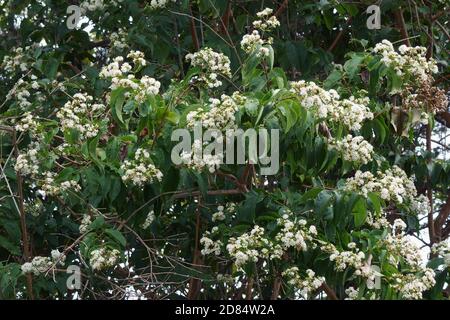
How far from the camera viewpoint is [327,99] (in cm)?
369

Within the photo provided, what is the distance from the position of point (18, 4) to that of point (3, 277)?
1732 millimetres

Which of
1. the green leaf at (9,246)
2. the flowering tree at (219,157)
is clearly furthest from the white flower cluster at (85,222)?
the green leaf at (9,246)

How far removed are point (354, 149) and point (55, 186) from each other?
119cm

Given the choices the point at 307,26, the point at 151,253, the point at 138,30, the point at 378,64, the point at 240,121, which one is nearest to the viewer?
the point at 240,121

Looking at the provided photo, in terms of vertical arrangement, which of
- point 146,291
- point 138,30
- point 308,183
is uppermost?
point 138,30

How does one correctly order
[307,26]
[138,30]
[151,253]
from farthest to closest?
[307,26] → [138,30] → [151,253]

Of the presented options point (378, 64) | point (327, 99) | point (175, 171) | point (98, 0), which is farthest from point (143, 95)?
point (98, 0)

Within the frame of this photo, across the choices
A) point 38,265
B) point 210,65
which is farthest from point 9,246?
point 210,65

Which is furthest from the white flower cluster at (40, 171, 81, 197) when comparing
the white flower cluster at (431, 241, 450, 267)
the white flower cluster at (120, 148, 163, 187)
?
the white flower cluster at (431, 241, 450, 267)

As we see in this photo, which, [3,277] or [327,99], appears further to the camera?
[3,277]

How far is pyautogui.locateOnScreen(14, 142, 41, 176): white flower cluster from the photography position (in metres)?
3.92

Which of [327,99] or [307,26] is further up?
[307,26]

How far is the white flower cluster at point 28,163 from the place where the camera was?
3918 mm
